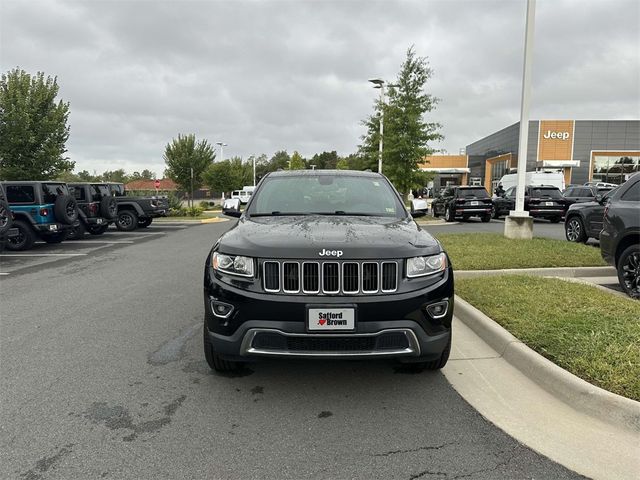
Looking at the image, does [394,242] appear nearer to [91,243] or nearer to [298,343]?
[298,343]

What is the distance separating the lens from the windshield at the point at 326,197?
4.34 m

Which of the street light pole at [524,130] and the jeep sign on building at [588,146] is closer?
the street light pole at [524,130]

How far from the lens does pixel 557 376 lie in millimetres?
3367

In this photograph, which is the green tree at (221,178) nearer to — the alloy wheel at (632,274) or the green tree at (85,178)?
the green tree at (85,178)

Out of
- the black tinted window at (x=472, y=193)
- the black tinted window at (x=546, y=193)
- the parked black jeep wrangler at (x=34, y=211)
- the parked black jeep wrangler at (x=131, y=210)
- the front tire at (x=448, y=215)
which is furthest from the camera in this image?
the front tire at (x=448, y=215)

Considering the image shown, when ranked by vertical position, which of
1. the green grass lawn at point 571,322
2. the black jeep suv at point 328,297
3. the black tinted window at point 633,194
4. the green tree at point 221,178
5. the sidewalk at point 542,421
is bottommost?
the sidewalk at point 542,421

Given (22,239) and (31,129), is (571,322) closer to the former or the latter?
(22,239)

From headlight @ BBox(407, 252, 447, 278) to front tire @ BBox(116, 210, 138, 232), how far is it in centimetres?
1697

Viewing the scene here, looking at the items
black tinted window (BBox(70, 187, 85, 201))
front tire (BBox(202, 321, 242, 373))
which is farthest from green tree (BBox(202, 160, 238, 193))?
front tire (BBox(202, 321, 242, 373))

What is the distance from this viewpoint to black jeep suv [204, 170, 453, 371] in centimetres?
302

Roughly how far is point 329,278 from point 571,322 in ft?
→ 8.73

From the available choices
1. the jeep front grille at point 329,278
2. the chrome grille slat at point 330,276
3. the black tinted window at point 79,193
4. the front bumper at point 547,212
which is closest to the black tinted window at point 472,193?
the front bumper at point 547,212

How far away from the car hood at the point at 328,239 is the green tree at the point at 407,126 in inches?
665

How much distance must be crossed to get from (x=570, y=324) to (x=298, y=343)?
2.75 m
